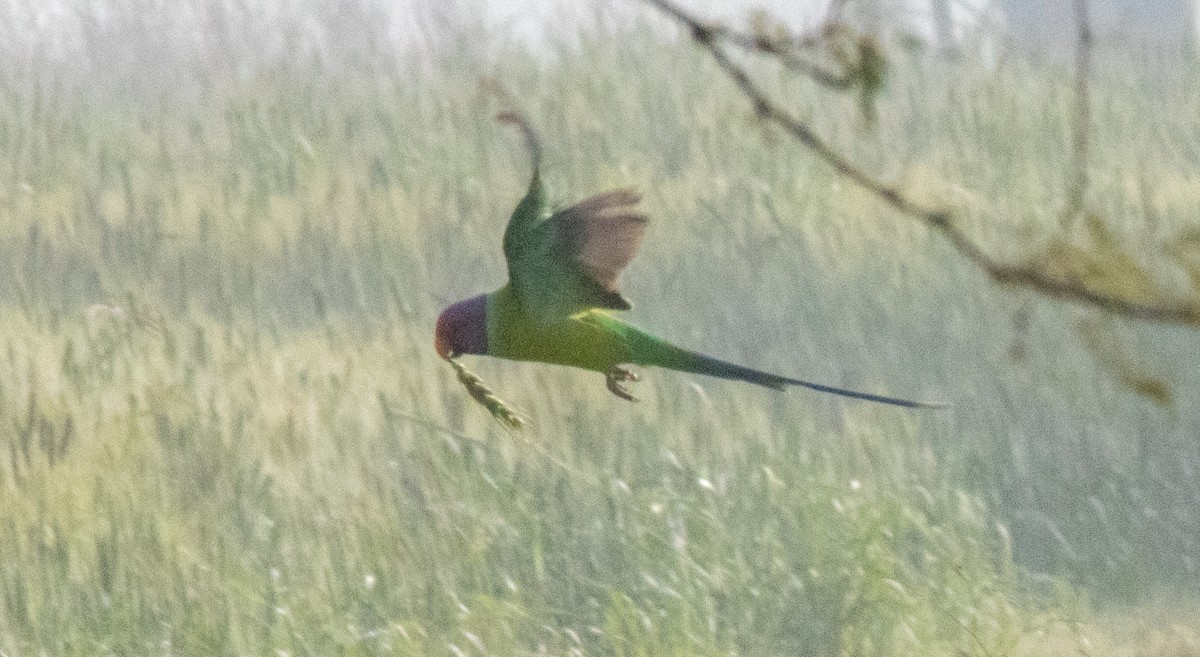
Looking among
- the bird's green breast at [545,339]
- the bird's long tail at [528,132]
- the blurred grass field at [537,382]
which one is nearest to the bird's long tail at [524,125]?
the bird's long tail at [528,132]

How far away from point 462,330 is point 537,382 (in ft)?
7.30

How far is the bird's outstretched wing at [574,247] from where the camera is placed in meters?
1.26

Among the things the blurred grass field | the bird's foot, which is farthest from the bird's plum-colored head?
the blurred grass field

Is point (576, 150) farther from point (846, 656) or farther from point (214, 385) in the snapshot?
point (846, 656)

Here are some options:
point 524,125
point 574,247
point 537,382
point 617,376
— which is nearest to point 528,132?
Result: point 524,125

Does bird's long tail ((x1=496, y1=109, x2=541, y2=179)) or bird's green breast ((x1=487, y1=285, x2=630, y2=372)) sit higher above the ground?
bird's long tail ((x1=496, y1=109, x2=541, y2=179))

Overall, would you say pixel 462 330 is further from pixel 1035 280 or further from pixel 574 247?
pixel 1035 280

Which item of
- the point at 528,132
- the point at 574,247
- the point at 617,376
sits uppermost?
the point at 528,132

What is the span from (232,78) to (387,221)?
1120mm

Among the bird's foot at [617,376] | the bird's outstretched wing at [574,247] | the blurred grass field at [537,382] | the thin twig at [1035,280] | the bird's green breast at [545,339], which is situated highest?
the thin twig at [1035,280]

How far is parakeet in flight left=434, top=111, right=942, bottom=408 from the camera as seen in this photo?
1.26 meters

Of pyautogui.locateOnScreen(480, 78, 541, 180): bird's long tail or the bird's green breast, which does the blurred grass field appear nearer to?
the bird's green breast

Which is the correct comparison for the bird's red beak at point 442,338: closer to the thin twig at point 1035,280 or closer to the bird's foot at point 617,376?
the bird's foot at point 617,376

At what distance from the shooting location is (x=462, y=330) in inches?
52.1
